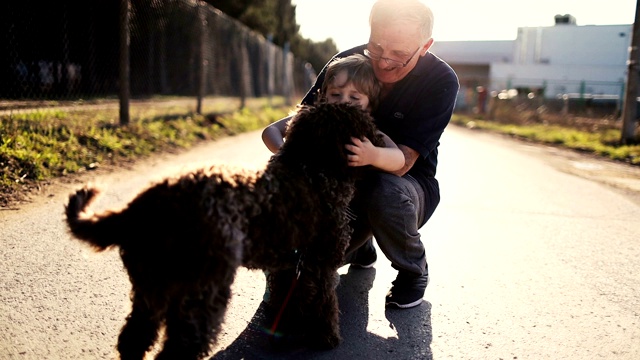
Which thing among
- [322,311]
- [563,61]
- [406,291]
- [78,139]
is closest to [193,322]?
[322,311]

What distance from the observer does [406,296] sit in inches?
145

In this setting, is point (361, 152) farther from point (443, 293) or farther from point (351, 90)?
point (443, 293)

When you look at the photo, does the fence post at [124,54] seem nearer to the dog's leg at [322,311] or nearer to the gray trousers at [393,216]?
the gray trousers at [393,216]

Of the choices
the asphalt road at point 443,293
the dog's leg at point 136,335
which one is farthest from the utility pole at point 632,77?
the dog's leg at point 136,335

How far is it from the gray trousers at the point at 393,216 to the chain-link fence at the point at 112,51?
6460 mm

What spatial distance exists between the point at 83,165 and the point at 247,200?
17.7 ft

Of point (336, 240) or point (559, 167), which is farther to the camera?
point (559, 167)

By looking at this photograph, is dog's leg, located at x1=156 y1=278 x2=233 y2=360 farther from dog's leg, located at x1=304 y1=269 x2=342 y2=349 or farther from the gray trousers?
the gray trousers

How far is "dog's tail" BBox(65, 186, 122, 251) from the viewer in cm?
231

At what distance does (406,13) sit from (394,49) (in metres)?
0.24

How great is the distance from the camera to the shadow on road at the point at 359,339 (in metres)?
2.97

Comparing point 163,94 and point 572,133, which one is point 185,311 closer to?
point 163,94

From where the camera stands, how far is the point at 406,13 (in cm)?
365

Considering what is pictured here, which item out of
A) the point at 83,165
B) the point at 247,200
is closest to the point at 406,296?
the point at 247,200
